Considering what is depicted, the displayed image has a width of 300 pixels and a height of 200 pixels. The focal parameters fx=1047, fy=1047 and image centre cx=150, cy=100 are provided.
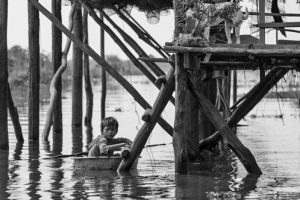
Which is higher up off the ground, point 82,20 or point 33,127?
point 82,20

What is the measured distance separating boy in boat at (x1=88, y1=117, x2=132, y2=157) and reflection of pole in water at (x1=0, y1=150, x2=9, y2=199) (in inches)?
57.4

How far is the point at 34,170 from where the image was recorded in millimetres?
17125

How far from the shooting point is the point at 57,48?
23.2 metres

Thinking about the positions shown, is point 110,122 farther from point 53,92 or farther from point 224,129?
point 53,92

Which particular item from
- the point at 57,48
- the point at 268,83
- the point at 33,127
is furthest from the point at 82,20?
the point at 268,83

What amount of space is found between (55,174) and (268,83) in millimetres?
3784

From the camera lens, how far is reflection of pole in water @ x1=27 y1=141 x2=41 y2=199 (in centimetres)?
1456

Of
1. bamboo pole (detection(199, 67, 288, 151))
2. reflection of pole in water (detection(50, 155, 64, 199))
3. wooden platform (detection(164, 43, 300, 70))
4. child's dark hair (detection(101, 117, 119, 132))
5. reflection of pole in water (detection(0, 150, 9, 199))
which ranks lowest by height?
reflection of pole in water (detection(50, 155, 64, 199))

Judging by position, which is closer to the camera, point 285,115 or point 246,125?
point 246,125

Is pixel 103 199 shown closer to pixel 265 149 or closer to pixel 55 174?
pixel 55 174

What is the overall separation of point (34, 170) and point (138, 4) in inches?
205

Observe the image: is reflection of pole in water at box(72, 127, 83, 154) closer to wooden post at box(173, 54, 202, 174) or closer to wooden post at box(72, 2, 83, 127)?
wooden post at box(72, 2, 83, 127)

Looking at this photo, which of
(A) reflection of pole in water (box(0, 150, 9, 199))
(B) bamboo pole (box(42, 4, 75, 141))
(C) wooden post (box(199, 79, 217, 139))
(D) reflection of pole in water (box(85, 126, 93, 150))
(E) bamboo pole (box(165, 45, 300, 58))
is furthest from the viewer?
(D) reflection of pole in water (box(85, 126, 93, 150))

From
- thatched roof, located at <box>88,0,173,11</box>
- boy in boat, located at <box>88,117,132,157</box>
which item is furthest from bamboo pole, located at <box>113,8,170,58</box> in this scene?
boy in boat, located at <box>88,117,132,157</box>
